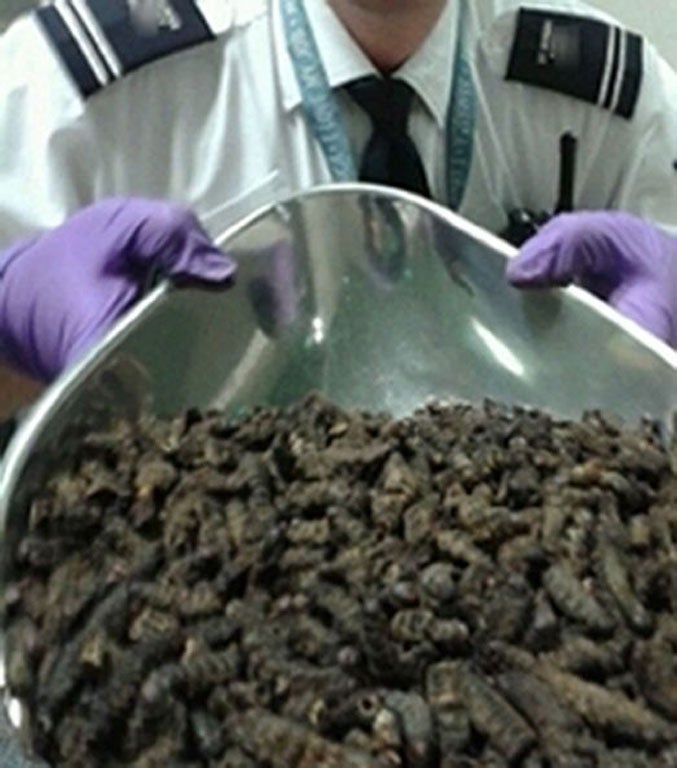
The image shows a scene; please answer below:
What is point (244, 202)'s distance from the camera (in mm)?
814

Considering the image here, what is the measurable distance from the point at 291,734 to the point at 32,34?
476 millimetres

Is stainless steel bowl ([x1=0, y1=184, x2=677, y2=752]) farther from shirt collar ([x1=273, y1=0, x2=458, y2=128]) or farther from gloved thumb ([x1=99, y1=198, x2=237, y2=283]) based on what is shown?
shirt collar ([x1=273, y1=0, x2=458, y2=128])

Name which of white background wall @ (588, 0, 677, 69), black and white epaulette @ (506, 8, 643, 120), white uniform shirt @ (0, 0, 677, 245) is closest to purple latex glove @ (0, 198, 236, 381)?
white uniform shirt @ (0, 0, 677, 245)

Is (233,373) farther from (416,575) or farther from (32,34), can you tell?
(32,34)

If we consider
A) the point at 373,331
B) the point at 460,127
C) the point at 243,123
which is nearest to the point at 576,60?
the point at 460,127

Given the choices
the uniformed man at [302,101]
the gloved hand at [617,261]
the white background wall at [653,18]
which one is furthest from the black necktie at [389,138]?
the white background wall at [653,18]

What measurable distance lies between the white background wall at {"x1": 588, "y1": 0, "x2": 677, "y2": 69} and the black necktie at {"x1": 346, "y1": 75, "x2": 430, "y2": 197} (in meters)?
0.42

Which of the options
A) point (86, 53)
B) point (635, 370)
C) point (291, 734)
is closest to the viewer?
point (291, 734)

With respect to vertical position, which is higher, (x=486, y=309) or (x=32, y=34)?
(x=32, y=34)

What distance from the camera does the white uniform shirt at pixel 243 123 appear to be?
786mm

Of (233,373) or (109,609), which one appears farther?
(233,373)

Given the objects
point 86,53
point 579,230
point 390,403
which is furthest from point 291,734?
point 86,53

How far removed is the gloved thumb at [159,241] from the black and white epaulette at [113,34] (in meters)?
0.12

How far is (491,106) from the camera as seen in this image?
33.7 inches
